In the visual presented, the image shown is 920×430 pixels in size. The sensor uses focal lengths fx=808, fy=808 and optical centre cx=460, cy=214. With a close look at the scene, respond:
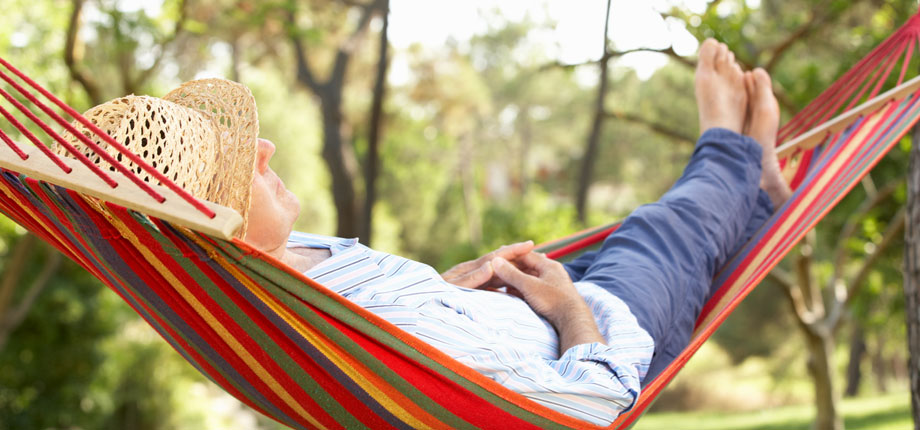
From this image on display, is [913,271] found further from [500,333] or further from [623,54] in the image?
[623,54]

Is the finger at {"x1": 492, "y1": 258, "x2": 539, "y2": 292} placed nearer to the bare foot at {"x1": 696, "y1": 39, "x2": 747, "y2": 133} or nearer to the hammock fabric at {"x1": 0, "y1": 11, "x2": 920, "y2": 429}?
the hammock fabric at {"x1": 0, "y1": 11, "x2": 920, "y2": 429}

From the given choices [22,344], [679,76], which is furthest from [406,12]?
[679,76]

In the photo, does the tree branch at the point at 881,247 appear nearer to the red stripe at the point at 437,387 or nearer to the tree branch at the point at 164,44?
the red stripe at the point at 437,387

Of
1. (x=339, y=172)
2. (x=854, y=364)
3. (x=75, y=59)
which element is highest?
(x=75, y=59)

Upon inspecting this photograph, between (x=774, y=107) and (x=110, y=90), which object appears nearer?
(x=774, y=107)

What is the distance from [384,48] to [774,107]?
4.57 meters

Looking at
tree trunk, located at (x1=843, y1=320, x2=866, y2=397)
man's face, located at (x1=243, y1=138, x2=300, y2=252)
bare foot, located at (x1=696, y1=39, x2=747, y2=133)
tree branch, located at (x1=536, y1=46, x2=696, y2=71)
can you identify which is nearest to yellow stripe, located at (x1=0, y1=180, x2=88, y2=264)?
man's face, located at (x1=243, y1=138, x2=300, y2=252)

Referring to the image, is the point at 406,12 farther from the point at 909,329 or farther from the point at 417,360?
the point at 417,360

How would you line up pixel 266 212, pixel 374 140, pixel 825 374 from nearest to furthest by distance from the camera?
pixel 266 212
pixel 825 374
pixel 374 140

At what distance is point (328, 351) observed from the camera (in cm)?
120

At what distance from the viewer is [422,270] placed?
147 cm

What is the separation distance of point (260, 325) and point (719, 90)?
58.6 inches

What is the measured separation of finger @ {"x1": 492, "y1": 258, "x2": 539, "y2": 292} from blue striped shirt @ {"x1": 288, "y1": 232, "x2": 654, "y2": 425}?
0.27 ft

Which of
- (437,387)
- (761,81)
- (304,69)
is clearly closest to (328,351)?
(437,387)
